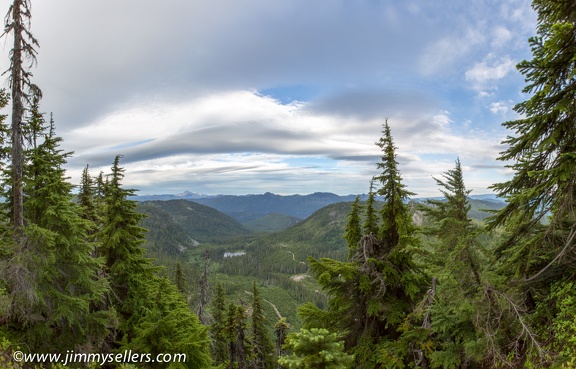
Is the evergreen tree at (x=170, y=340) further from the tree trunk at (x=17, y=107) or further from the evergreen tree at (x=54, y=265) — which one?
the tree trunk at (x=17, y=107)

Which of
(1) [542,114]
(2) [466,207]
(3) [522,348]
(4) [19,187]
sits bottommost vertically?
(3) [522,348]

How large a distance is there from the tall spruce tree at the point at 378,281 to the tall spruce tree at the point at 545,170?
3466 mm

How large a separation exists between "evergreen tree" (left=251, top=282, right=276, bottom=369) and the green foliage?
2917 centimetres

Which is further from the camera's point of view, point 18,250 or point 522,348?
point 18,250

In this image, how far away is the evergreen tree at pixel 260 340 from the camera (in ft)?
115

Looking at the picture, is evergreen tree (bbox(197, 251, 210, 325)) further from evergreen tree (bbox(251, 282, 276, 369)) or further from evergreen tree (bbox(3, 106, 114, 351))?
evergreen tree (bbox(3, 106, 114, 351))

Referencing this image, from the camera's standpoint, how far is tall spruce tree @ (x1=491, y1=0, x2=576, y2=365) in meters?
7.11

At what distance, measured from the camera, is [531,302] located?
29.6ft

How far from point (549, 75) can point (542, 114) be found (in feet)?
3.17

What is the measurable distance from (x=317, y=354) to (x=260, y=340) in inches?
1451

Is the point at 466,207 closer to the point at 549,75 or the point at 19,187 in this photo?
the point at 549,75

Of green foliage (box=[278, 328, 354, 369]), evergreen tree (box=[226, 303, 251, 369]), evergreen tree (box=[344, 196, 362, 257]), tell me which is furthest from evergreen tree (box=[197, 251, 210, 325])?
green foliage (box=[278, 328, 354, 369])

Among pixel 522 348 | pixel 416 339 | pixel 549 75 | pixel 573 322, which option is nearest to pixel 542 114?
pixel 549 75

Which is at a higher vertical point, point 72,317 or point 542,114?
point 542,114
